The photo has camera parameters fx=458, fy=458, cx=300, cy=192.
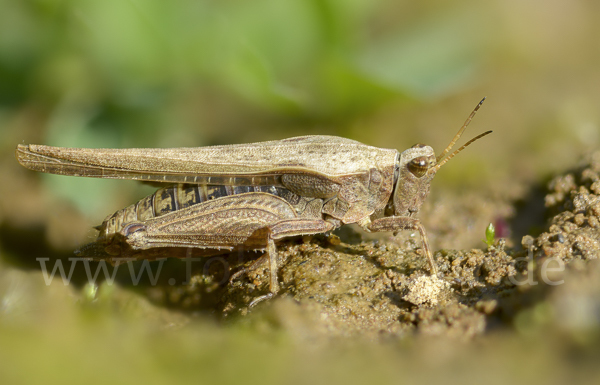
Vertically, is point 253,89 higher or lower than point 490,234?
higher

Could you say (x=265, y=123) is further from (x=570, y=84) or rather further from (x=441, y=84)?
(x=570, y=84)

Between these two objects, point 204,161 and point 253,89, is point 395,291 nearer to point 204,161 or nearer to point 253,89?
point 204,161

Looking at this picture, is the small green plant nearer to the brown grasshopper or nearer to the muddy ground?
the muddy ground

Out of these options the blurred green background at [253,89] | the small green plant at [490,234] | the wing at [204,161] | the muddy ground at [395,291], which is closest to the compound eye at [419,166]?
the wing at [204,161]

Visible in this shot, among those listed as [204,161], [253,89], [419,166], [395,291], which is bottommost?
[395,291]

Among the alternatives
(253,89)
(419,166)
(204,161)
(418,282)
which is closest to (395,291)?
(418,282)
